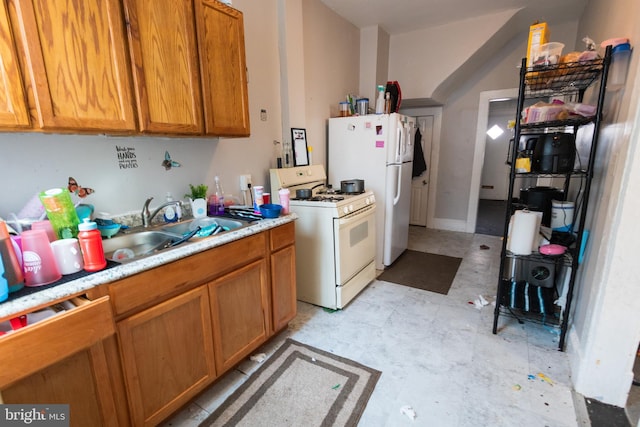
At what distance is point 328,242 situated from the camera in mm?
2346

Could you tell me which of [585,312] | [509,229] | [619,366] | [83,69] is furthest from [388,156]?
[83,69]

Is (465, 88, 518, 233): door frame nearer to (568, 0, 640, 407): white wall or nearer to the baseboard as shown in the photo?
the baseboard

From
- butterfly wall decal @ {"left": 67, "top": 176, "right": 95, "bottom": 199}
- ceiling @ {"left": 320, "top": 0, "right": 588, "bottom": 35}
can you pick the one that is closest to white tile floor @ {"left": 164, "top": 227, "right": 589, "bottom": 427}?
butterfly wall decal @ {"left": 67, "top": 176, "right": 95, "bottom": 199}

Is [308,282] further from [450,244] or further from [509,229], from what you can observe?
[450,244]

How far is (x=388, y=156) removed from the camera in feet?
9.94

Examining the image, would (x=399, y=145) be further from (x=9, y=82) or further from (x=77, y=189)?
(x=9, y=82)

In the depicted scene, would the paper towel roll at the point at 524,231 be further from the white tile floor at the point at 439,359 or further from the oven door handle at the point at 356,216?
the oven door handle at the point at 356,216

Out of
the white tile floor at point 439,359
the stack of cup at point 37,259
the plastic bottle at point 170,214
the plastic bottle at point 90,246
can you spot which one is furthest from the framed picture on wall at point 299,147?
the stack of cup at point 37,259

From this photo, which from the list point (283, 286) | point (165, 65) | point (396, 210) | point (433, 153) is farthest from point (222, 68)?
point (433, 153)

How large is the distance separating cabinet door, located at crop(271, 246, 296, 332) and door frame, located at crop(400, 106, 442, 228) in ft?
11.3

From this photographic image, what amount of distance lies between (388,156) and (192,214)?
199 cm

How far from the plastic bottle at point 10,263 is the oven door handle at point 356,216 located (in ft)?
5.77

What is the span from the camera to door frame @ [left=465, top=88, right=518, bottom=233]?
4.09m

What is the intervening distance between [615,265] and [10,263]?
2484mm
